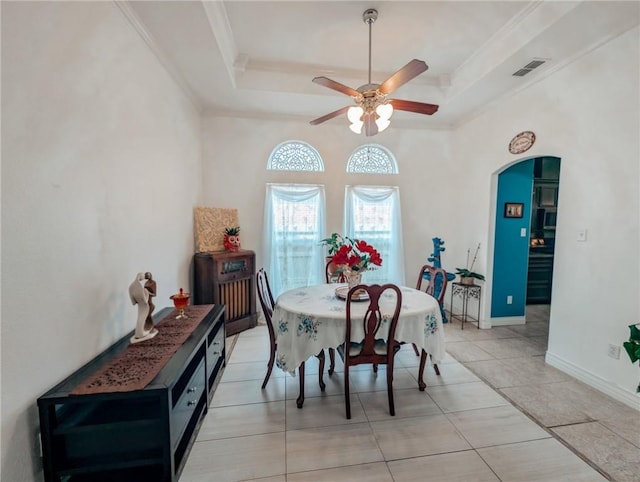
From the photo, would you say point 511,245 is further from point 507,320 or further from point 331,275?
point 331,275

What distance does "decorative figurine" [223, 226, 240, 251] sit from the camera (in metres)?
3.87

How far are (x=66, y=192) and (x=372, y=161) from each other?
381 cm

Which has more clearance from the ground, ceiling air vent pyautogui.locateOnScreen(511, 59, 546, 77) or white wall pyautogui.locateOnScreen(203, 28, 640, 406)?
ceiling air vent pyautogui.locateOnScreen(511, 59, 546, 77)

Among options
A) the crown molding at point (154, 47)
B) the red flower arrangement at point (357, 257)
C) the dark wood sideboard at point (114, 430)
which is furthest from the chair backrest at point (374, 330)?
the crown molding at point (154, 47)

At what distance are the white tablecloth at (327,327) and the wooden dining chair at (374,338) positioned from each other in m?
0.06

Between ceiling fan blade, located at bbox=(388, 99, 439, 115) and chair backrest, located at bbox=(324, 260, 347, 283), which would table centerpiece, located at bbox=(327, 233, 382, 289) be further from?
ceiling fan blade, located at bbox=(388, 99, 439, 115)

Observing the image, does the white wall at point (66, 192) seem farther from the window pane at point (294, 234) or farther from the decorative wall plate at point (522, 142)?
the decorative wall plate at point (522, 142)

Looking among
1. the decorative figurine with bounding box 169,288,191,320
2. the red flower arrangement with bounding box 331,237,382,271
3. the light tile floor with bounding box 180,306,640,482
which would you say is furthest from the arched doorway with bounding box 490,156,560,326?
the decorative figurine with bounding box 169,288,191,320

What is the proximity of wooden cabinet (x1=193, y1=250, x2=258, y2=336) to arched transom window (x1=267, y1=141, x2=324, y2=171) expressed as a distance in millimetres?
1370

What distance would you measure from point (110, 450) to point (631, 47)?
4.30 m

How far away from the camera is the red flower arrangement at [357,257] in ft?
8.02

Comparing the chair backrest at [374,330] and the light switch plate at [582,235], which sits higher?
the light switch plate at [582,235]

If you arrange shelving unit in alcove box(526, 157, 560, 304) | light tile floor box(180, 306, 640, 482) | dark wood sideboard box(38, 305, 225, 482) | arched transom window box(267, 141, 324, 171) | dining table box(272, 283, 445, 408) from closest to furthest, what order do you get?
1. dark wood sideboard box(38, 305, 225, 482)
2. light tile floor box(180, 306, 640, 482)
3. dining table box(272, 283, 445, 408)
4. arched transom window box(267, 141, 324, 171)
5. shelving unit in alcove box(526, 157, 560, 304)

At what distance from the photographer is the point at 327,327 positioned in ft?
7.21
